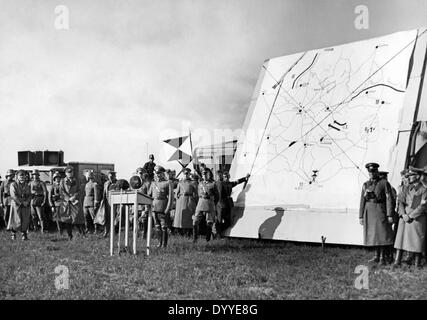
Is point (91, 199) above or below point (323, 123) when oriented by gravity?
below

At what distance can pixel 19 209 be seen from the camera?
39.7 ft

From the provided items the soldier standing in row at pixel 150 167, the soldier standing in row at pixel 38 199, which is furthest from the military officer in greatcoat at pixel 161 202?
the soldier standing in row at pixel 38 199

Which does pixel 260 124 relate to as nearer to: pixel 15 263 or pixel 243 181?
pixel 243 181

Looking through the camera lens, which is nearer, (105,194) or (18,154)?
(105,194)

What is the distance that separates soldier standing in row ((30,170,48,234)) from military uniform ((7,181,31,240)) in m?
2.18

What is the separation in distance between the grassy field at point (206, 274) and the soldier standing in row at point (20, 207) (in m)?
1.54

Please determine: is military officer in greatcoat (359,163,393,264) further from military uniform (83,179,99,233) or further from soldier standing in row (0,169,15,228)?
soldier standing in row (0,169,15,228)

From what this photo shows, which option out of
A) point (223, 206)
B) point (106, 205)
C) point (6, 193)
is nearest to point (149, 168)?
point (106, 205)

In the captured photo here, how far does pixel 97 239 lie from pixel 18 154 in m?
A: 8.22

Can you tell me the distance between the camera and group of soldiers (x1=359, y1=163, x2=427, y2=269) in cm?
797

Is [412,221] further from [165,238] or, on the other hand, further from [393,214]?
[165,238]

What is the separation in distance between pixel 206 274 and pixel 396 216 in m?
3.47
